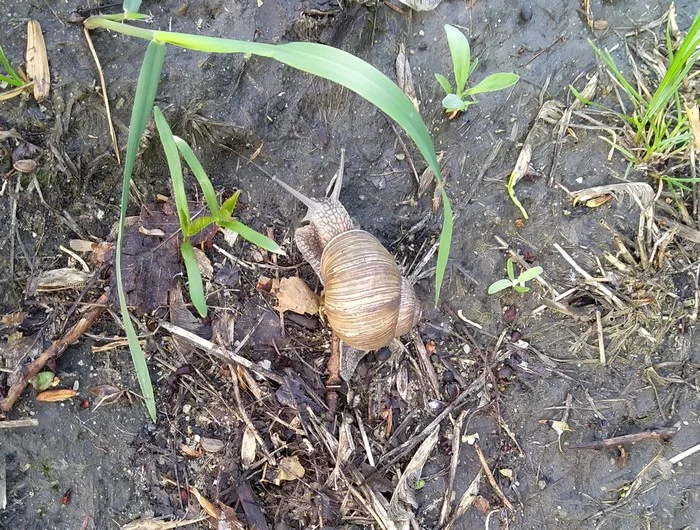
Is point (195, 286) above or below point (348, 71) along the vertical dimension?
below

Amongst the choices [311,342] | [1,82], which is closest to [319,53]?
[311,342]

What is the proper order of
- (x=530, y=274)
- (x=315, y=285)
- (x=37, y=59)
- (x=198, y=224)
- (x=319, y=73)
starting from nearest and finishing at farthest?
(x=319, y=73), (x=198, y=224), (x=37, y=59), (x=530, y=274), (x=315, y=285)

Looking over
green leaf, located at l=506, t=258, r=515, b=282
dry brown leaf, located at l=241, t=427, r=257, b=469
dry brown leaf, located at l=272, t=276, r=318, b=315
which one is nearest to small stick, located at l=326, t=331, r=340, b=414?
dry brown leaf, located at l=272, t=276, r=318, b=315

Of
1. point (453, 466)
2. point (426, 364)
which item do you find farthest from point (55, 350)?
point (453, 466)

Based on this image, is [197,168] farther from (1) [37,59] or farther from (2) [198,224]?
(1) [37,59]

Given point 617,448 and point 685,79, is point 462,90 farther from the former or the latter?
point 617,448
